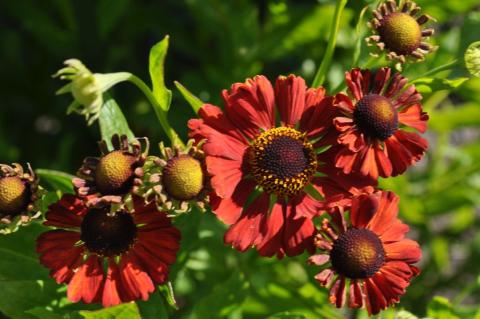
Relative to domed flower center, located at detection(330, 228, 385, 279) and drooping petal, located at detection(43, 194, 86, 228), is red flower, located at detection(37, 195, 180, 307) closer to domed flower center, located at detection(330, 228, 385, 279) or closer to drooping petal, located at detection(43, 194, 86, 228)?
drooping petal, located at detection(43, 194, 86, 228)

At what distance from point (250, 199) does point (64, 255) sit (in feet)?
1.49

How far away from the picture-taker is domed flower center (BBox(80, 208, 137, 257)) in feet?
4.16

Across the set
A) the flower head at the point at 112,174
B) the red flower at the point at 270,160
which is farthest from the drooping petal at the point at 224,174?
the flower head at the point at 112,174

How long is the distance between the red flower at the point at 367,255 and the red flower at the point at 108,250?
0.88ft

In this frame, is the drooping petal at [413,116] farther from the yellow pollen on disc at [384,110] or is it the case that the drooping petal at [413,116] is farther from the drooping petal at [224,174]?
the drooping petal at [224,174]

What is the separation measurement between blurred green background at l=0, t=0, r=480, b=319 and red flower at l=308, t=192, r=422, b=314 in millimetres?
218

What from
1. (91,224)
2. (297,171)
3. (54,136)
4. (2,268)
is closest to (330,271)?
(297,171)

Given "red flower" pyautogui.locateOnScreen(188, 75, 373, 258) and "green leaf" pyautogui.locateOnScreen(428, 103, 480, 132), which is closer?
"red flower" pyautogui.locateOnScreen(188, 75, 373, 258)

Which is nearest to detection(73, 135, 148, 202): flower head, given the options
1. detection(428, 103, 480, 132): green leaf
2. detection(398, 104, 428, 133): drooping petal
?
detection(398, 104, 428, 133): drooping petal

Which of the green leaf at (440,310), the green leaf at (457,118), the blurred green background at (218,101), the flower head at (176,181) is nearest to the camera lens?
the flower head at (176,181)

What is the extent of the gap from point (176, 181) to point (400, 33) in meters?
0.48

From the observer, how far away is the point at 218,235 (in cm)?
168

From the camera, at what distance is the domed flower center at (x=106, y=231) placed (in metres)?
1.27

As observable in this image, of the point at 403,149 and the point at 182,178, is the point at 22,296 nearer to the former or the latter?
the point at 182,178
